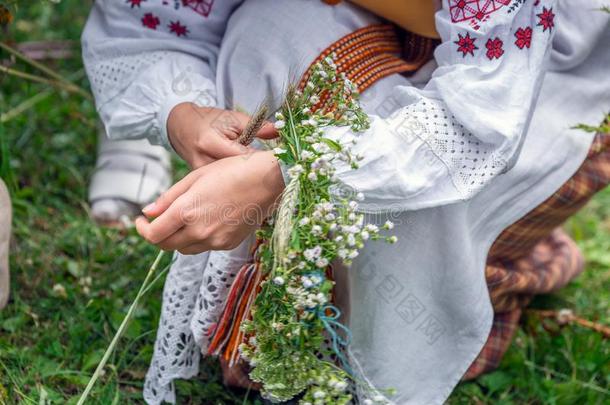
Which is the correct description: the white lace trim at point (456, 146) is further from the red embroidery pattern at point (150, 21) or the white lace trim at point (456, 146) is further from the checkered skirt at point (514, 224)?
the red embroidery pattern at point (150, 21)

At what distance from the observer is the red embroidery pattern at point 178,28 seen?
1.41 meters

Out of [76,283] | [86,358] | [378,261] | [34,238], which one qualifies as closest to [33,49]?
[34,238]

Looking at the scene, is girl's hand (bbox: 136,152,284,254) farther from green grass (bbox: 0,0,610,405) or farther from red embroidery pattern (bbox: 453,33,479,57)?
green grass (bbox: 0,0,610,405)

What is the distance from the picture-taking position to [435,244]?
49.7 inches

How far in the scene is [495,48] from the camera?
3.77 feet

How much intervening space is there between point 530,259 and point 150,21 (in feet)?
3.14

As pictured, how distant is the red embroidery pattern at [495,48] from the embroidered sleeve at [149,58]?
0.47m

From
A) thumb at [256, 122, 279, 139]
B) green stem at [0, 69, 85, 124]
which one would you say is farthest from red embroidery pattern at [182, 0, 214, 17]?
green stem at [0, 69, 85, 124]

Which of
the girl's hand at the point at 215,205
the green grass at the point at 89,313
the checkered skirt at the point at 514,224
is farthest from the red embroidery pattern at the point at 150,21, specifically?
the girl's hand at the point at 215,205

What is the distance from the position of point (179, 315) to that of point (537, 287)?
0.79 metres

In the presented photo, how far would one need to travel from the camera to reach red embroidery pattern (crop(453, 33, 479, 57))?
3.80 ft

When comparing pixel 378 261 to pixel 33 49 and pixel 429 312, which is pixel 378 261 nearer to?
pixel 429 312

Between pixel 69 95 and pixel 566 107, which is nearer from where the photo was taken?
pixel 566 107

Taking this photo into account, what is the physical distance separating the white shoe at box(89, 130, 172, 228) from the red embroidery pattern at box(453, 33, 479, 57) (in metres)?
0.98
